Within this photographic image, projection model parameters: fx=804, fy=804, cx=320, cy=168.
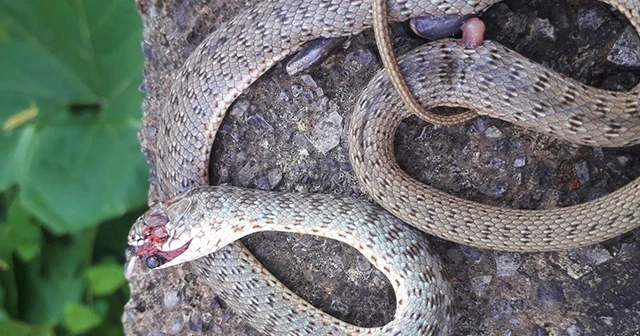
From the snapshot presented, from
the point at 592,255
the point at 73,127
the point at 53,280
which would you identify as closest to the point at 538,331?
the point at 592,255

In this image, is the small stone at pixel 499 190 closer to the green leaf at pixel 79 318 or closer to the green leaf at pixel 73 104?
the green leaf at pixel 73 104

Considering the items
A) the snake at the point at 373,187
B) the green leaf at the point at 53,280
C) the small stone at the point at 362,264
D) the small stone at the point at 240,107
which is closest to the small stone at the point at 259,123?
the small stone at the point at 240,107

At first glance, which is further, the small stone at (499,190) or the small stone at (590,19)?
the small stone at (499,190)

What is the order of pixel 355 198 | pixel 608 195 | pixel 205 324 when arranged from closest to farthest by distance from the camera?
pixel 608 195, pixel 355 198, pixel 205 324

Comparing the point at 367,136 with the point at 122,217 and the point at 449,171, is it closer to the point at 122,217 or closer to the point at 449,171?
the point at 449,171

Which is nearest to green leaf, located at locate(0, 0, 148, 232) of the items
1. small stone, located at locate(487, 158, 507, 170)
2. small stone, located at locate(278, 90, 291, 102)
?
small stone, located at locate(278, 90, 291, 102)

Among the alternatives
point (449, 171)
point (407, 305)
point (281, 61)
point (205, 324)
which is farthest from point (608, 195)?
point (205, 324)

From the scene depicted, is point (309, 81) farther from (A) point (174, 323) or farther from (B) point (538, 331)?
(B) point (538, 331)
